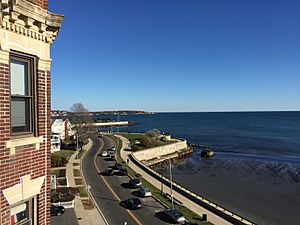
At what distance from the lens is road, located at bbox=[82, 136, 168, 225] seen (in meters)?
35.6

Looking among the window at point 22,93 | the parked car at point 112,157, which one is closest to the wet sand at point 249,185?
the parked car at point 112,157

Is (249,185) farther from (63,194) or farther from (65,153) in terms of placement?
(65,153)

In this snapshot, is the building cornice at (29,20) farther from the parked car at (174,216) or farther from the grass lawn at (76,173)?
the grass lawn at (76,173)

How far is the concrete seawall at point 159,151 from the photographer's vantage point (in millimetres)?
88762

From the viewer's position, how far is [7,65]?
6.77 m

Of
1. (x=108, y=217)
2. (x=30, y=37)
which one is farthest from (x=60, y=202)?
(x=30, y=37)

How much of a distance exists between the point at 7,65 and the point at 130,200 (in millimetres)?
35604

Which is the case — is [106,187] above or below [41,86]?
below

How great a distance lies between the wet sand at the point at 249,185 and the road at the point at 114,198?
1586 centimetres

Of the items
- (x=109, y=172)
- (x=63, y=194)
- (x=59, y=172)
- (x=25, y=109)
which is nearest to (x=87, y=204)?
(x=63, y=194)

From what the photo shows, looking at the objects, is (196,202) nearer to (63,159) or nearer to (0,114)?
(63,159)

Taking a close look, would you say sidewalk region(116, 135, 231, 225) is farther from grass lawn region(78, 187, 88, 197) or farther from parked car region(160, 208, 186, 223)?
grass lawn region(78, 187, 88, 197)

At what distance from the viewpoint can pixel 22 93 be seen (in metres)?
7.40

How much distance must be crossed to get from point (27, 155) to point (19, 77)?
193 centimetres
